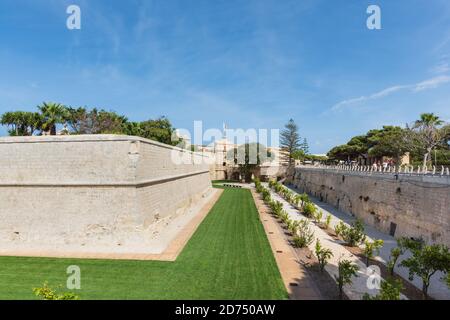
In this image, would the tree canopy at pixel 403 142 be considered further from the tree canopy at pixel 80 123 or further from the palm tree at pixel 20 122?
the palm tree at pixel 20 122

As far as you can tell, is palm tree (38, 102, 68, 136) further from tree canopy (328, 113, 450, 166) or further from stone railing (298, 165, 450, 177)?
tree canopy (328, 113, 450, 166)

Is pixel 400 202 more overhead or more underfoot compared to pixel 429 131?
more underfoot

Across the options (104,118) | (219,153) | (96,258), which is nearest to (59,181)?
(96,258)

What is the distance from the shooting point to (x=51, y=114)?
2914cm

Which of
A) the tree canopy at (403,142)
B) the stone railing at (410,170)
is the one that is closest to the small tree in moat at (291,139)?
the tree canopy at (403,142)

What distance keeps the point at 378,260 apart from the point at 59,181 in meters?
12.2

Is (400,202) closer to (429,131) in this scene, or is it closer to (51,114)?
(429,131)

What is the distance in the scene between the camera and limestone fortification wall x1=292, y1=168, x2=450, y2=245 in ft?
33.2

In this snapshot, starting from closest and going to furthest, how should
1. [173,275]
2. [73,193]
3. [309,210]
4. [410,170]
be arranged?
[173,275], [73,193], [410,170], [309,210]

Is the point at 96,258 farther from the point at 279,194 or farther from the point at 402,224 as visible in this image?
the point at 279,194

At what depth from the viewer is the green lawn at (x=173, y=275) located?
6805 millimetres

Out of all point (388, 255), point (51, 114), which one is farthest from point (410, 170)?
point (51, 114)

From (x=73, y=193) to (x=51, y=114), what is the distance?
2243cm

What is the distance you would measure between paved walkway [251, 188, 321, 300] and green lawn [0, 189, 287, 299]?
0.77 ft
